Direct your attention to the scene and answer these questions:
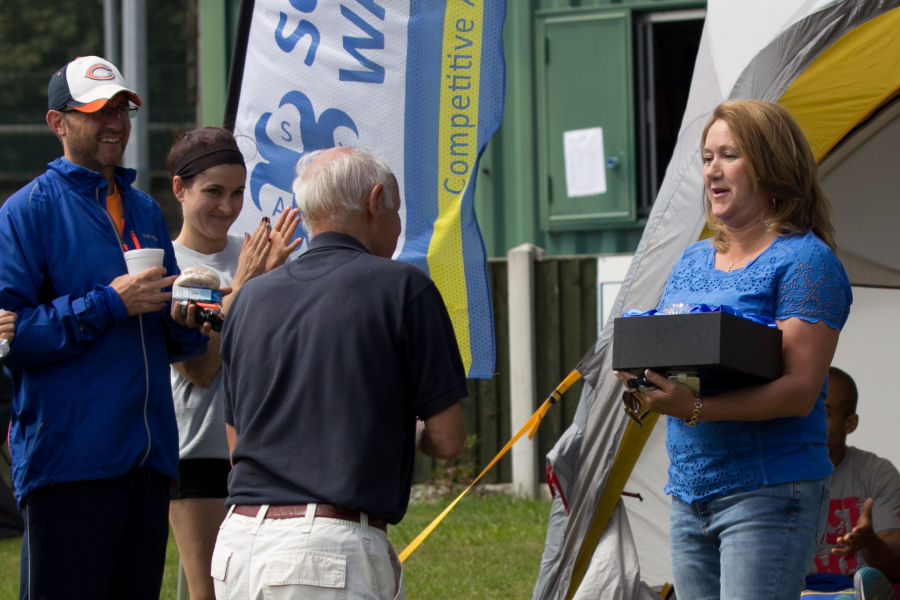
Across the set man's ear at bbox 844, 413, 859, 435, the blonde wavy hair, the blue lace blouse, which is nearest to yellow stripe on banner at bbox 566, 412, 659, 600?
man's ear at bbox 844, 413, 859, 435

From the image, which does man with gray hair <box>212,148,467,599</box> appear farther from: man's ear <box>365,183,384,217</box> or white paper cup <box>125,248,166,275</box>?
white paper cup <box>125,248,166,275</box>

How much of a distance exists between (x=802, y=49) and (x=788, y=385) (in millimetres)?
1661

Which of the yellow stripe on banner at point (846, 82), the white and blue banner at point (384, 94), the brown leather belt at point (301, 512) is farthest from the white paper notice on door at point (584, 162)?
the brown leather belt at point (301, 512)

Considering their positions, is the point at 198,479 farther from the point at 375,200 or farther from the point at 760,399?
the point at 760,399

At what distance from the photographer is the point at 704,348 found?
8.44 ft

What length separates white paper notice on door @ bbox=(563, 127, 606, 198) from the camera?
9.06 meters

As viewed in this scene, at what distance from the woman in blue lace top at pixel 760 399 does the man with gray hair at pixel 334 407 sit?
521 millimetres

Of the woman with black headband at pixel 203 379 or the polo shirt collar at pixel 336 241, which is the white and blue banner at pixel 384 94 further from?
the polo shirt collar at pixel 336 241

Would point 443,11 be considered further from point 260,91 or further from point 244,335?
point 244,335

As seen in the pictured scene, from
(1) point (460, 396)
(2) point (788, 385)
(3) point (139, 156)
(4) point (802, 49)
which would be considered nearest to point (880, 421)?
(4) point (802, 49)

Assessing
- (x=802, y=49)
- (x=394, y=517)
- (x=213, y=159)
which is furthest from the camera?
(x=802, y=49)

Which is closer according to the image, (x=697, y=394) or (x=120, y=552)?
(x=697, y=394)

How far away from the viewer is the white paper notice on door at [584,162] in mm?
9062

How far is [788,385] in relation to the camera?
8.65ft
